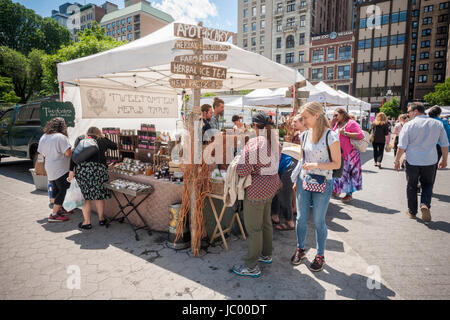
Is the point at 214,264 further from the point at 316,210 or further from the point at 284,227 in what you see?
the point at 284,227

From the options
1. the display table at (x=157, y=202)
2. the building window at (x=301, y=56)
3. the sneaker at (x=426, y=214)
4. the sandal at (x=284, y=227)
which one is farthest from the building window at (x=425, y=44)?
the display table at (x=157, y=202)

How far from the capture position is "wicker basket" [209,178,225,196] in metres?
3.23

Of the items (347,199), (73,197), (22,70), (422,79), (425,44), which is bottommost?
(347,199)

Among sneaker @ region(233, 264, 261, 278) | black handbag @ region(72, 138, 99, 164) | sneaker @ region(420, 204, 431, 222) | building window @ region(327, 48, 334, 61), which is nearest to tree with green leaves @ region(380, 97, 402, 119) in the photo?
building window @ region(327, 48, 334, 61)

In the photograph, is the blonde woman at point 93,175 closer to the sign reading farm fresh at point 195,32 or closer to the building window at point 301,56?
the sign reading farm fresh at point 195,32

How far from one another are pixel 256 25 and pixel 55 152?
5086 centimetres

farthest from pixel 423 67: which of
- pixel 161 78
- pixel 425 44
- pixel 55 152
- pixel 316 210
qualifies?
pixel 55 152

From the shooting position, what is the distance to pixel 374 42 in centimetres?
3984

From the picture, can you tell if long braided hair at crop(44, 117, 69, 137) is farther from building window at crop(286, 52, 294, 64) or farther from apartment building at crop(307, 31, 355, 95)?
building window at crop(286, 52, 294, 64)

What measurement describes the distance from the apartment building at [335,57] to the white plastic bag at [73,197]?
141ft

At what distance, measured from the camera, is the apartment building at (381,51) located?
38.8 metres

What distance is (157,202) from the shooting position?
12.6 feet
